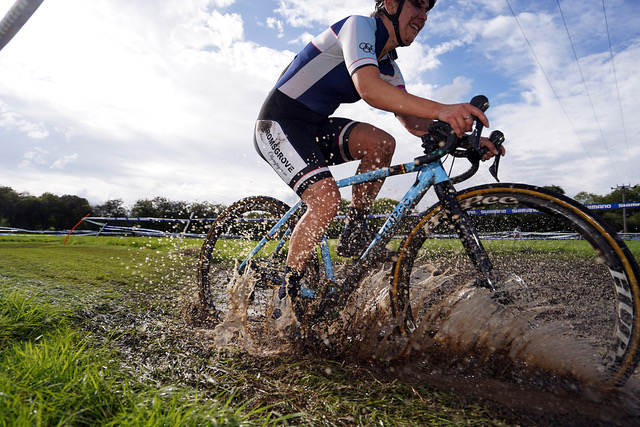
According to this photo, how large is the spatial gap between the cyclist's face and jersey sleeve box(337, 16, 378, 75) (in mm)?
298

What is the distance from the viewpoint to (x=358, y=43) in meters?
2.14

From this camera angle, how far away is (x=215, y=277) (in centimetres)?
538

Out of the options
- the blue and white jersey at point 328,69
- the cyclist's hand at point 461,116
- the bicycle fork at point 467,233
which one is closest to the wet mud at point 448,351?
the bicycle fork at point 467,233

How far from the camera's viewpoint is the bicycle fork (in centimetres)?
193

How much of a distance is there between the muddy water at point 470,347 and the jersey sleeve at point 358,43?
1.47 metres

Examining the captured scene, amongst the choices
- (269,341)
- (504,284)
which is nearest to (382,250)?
(504,284)

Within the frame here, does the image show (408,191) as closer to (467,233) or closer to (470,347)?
(467,233)

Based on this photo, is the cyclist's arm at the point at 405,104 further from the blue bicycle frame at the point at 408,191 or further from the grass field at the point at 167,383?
the grass field at the point at 167,383

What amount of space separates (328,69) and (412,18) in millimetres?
648

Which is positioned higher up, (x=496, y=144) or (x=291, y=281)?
(x=496, y=144)

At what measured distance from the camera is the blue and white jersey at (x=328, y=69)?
7.64ft

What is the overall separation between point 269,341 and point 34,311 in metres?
1.87

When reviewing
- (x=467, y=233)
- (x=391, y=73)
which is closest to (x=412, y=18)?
(x=391, y=73)

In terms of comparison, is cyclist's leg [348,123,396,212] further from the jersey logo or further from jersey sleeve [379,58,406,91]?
the jersey logo
